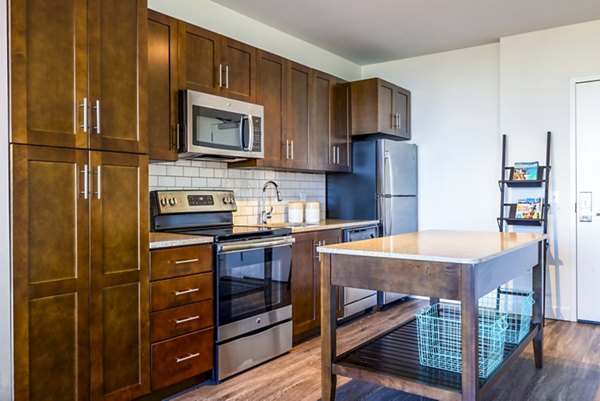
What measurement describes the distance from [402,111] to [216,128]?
8.11 feet

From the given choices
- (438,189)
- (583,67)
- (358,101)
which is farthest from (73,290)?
(583,67)

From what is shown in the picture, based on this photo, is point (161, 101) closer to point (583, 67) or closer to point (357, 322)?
point (357, 322)

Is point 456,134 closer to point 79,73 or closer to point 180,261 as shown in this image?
point 180,261

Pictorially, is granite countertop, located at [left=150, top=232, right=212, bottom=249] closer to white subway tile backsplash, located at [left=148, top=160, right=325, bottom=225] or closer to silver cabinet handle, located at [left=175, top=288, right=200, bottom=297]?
silver cabinet handle, located at [left=175, top=288, right=200, bottom=297]

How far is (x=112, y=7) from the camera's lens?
231cm

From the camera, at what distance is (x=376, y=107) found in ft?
14.9

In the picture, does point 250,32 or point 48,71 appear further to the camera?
point 250,32

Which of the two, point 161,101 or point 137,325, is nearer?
point 137,325

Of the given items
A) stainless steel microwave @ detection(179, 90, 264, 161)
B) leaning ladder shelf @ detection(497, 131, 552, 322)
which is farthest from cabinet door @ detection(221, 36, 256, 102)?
leaning ladder shelf @ detection(497, 131, 552, 322)

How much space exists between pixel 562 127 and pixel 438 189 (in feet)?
4.31

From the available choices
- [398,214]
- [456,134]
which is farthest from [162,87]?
[456,134]

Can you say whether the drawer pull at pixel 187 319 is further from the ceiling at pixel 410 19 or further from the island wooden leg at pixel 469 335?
the ceiling at pixel 410 19

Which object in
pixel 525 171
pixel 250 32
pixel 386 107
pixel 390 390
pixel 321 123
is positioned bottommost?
pixel 390 390

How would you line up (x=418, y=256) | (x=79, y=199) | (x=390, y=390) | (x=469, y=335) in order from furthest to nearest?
1. (x=390, y=390)
2. (x=79, y=199)
3. (x=418, y=256)
4. (x=469, y=335)
